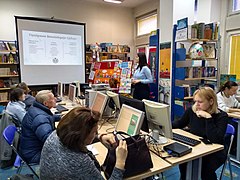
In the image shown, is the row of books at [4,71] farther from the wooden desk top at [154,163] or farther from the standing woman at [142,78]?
the wooden desk top at [154,163]

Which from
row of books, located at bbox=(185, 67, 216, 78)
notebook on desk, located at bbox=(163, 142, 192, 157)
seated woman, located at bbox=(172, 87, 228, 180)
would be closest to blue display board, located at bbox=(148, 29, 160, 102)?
row of books, located at bbox=(185, 67, 216, 78)

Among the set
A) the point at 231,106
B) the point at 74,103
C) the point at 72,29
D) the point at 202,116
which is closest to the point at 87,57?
the point at 72,29

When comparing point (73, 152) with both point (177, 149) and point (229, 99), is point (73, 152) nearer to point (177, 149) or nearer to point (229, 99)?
point (177, 149)

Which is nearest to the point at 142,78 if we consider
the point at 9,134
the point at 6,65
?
the point at 9,134

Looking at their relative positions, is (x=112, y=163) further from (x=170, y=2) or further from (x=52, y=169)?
(x=170, y=2)

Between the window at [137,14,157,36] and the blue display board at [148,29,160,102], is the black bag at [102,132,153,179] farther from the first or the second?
the window at [137,14,157,36]

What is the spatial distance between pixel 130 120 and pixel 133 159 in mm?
530

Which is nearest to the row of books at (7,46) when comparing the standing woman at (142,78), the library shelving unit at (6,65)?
the library shelving unit at (6,65)

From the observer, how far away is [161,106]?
66.6 inches

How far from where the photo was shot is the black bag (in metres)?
1.30

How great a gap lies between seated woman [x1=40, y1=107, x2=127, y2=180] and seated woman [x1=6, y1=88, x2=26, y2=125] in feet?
6.12

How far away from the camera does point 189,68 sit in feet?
12.8

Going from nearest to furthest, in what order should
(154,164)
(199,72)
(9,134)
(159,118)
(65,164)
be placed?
1. (65,164)
2. (154,164)
3. (159,118)
4. (9,134)
5. (199,72)

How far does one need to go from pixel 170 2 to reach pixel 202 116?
3.01 m
